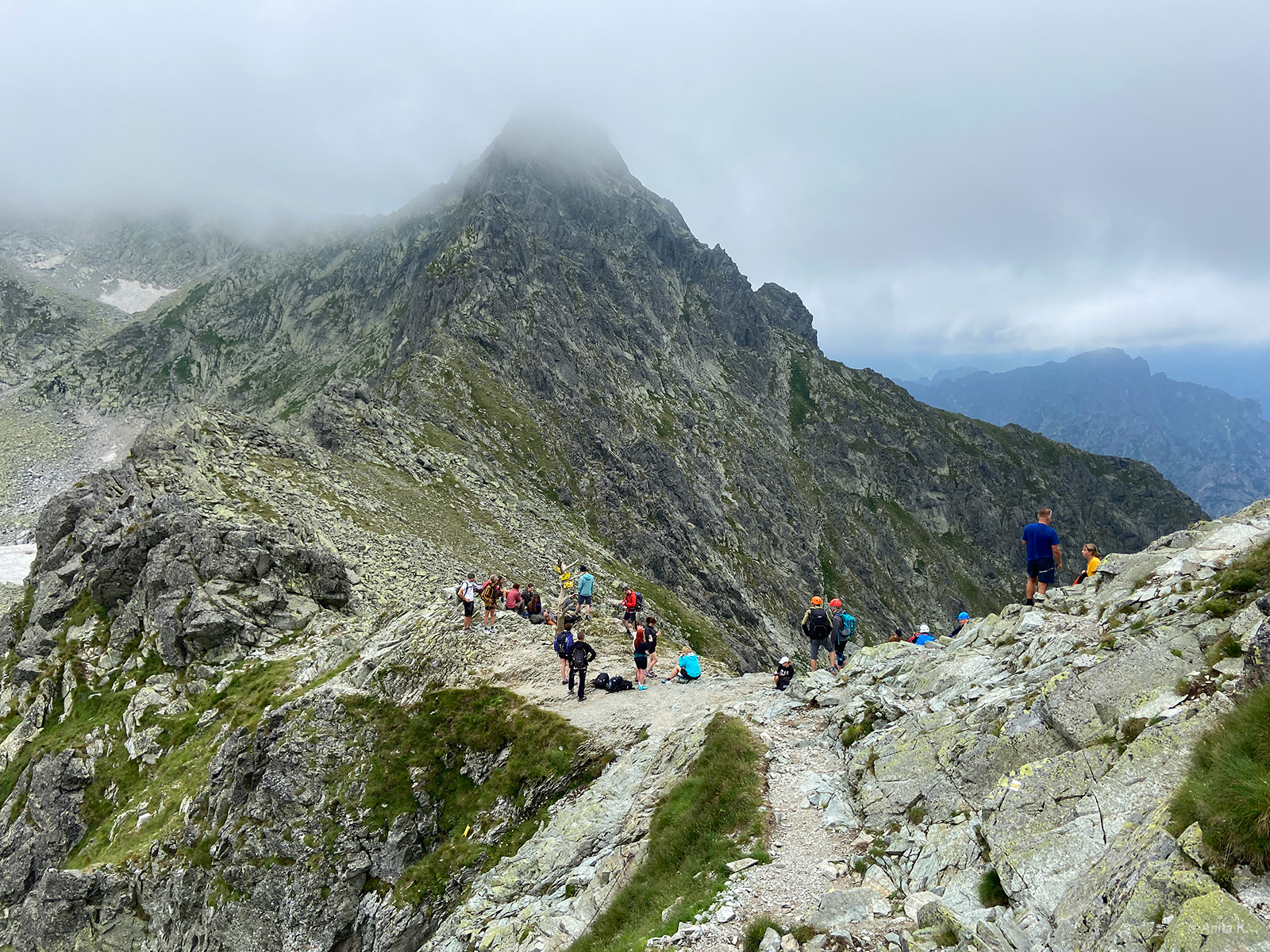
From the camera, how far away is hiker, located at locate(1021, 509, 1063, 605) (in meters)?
18.2

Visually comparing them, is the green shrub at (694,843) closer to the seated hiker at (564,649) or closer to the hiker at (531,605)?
the seated hiker at (564,649)

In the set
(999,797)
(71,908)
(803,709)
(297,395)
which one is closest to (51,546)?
(71,908)

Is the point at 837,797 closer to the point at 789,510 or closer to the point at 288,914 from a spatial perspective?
the point at 288,914

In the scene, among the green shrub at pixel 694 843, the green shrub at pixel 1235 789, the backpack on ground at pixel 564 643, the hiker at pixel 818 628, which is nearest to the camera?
the green shrub at pixel 1235 789

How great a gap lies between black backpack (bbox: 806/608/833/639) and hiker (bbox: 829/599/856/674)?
46cm

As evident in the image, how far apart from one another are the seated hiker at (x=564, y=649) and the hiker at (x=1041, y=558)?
56.6 ft

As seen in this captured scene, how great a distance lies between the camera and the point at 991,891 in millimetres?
9453

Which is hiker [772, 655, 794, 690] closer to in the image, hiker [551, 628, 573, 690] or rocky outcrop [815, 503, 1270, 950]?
rocky outcrop [815, 503, 1270, 950]

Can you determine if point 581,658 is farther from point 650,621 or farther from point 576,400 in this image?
point 576,400

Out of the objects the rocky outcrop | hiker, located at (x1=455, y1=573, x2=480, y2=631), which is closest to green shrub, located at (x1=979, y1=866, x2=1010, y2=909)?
the rocky outcrop

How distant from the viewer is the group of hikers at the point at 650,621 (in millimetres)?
18500

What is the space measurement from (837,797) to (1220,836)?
29.5ft

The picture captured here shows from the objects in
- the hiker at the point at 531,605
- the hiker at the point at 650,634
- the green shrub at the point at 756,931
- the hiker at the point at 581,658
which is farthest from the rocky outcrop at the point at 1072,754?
the hiker at the point at 531,605

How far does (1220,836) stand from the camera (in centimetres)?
671
